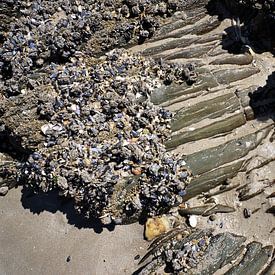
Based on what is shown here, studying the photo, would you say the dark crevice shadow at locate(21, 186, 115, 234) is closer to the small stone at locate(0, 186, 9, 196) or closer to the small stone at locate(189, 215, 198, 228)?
the small stone at locate(0, 186, 9, 196)

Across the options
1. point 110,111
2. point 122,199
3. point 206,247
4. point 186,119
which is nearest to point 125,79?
point 110,111

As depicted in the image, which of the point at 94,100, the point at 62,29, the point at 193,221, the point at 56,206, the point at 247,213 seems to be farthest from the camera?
the point at 56,206

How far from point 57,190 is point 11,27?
2242mm

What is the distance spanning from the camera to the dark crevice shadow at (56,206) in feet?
22.8

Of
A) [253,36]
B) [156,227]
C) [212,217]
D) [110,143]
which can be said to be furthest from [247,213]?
[253,36]

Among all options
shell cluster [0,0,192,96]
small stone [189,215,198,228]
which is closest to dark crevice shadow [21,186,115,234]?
small stone [189,215,198,228]

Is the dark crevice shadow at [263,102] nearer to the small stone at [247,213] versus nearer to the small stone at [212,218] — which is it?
the small stone at [247,213]

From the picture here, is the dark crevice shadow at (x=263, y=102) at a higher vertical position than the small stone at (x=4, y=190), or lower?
higher

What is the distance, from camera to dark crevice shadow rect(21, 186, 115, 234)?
694cm

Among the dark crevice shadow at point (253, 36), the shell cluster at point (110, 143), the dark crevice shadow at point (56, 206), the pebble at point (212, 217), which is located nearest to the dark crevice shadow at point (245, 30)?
the dark crevice shadow at point (253, 36)

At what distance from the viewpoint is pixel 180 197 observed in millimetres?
6602

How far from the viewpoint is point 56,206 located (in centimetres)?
707

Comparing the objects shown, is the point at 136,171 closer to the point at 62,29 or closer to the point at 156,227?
the point at 156,227

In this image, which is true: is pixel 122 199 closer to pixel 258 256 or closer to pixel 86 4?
pixel 258 256
